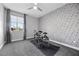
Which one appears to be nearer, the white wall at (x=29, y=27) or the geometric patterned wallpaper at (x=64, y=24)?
the geometric patterned wallpaper at (x=64, y=24)

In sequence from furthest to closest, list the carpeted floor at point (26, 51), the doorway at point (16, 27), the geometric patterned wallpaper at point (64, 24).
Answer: the doorway at point (16, 27) → the geometric patterned wallpaper at point (64, 24) → the carpeted floor at point (26, 51)

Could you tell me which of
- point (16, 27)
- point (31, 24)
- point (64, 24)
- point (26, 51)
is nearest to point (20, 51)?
point (26, 51)

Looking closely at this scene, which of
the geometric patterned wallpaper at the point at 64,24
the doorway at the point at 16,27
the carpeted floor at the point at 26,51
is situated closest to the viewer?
the carpeted floor at the point at 26,51

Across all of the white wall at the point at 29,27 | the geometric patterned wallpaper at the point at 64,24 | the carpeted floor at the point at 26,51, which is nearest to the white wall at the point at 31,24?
the white wall at the point at 29,27

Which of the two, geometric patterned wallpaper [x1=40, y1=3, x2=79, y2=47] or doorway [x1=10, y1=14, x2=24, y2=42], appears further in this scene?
doorway [x1=10, y1=14, x2=24, y2=42]

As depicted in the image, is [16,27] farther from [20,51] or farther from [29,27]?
[20,51]

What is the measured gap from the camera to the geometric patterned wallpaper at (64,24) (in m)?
2.01

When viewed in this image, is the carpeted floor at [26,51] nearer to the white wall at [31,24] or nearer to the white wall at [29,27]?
the white wall at [29,27]

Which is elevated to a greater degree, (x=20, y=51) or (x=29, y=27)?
(x=29, y=27)

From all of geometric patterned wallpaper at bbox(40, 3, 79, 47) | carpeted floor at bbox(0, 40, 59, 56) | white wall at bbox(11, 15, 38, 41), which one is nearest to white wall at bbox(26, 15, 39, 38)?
white wall at bbox(11, 15, 38, 41)

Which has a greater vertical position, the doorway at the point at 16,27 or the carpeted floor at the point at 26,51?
the doorway at the point at 16,27

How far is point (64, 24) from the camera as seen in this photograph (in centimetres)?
235

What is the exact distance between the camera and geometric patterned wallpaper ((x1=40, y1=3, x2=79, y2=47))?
2.01 meters

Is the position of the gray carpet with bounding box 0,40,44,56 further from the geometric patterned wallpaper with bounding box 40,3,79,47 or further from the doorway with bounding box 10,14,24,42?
the geometric patterned wallpaper with bounding box 40,3,79,47
